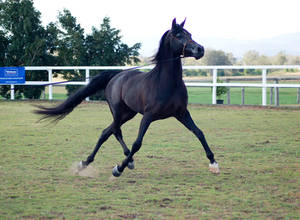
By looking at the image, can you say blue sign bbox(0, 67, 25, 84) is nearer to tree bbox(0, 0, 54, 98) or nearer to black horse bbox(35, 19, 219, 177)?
tree bbox(0, 0, 54, 98)

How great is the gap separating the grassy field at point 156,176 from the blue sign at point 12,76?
374 inches

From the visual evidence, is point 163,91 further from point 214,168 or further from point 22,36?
point 22,36

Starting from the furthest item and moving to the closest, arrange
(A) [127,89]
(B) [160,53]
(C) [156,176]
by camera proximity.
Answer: (A) [127,89]
(B) [160,53]
(C) [156,176]

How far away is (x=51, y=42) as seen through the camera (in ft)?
78.0

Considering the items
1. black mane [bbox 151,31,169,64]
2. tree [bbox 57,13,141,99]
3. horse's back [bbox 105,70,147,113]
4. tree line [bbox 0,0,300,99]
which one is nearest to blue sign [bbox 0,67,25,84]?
tree line [bbox 0,0,300,99]

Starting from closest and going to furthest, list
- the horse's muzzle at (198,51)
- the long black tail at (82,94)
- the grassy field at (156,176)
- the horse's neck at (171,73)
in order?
1. the grassy field at (156,176)
2. the horse's muzzle at (198,51)
3. the horse's neck at (171,73)
4. the long black tail at (82,94)

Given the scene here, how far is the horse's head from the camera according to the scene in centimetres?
640

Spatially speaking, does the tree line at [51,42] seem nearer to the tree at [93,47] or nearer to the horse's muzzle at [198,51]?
the tree at [93,47]

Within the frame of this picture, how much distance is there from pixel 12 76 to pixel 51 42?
Answer: 3607 millimetres

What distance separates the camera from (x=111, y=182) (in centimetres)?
614

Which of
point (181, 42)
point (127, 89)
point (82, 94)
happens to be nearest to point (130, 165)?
point (127, 89)

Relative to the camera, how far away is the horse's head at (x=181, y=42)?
6402mm

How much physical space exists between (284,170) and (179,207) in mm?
2523

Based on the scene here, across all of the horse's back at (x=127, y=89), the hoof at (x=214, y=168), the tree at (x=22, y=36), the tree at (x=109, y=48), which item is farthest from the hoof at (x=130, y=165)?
the tree at (x=22, y=36)
